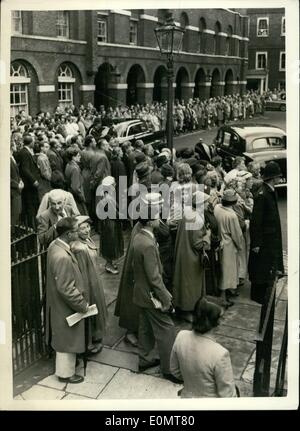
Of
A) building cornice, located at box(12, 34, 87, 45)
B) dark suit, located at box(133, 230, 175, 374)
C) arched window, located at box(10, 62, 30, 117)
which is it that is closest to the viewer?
dark suit, located at box(133, 230, 175, 374)

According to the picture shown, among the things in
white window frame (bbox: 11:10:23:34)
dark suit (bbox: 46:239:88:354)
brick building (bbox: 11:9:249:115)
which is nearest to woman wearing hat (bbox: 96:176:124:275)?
dark suit (bbox: 46:239:88:354)

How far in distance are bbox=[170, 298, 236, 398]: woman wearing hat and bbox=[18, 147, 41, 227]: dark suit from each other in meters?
5.07

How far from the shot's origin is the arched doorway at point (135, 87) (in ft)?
69.5

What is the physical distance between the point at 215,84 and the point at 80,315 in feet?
69.1

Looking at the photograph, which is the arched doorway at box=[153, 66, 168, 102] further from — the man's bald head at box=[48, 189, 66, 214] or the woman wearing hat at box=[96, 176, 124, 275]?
the man's bald head at box=[48, 189, 66, 214]

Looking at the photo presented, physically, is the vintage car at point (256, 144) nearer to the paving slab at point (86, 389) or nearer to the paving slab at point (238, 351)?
the paving slab at point (238, 351)

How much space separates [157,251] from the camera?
172 inches

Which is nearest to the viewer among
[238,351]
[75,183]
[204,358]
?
[204,358]

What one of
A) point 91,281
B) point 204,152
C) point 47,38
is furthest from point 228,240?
point 47,38

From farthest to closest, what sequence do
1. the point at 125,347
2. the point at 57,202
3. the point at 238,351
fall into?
1. the point at 57,202
2. the point at 125,347
3. the point at 238,351

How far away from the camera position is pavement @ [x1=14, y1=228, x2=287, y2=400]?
413cm

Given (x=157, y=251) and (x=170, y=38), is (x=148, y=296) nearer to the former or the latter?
(x=157, y=251)

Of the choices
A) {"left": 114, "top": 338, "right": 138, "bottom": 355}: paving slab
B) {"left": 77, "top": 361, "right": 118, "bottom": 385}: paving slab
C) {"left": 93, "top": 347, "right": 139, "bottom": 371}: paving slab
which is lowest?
{"left": 77, "top": 361, "right": 118, "bottom": 385}: paving slab
